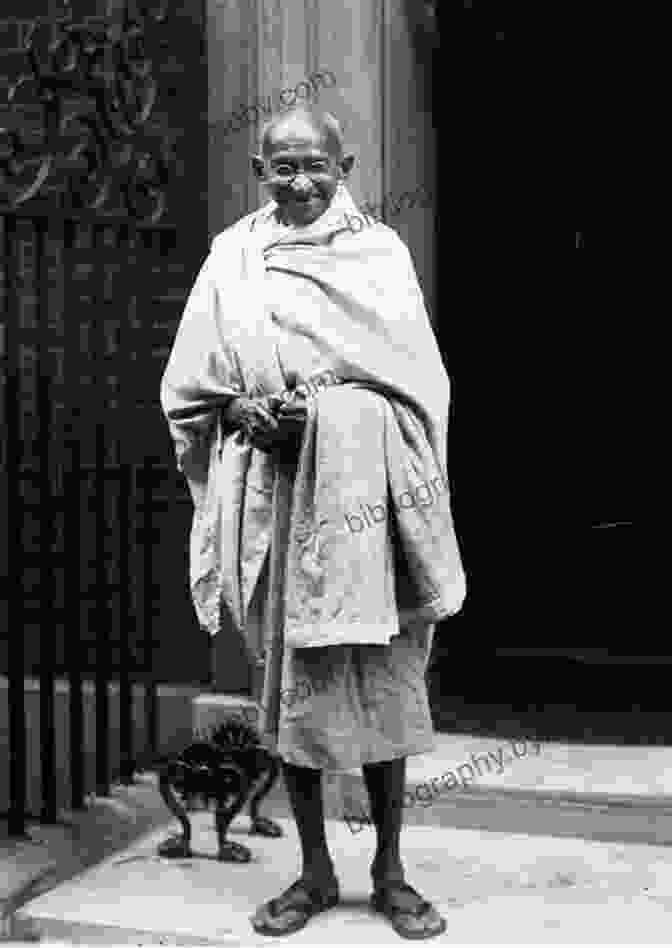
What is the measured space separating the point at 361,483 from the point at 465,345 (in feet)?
7.53

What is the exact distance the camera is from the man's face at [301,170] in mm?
4145

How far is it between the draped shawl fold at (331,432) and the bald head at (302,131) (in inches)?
8.0

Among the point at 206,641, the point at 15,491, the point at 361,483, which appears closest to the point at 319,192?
the point at 361,483

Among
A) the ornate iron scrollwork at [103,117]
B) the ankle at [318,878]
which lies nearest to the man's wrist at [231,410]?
the ornate iron scrollwork at [103,117]

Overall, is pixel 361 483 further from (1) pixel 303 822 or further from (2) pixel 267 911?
(2) pixel 267 911

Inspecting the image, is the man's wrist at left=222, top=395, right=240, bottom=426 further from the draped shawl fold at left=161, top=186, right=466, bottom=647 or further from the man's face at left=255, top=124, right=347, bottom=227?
the man's face at left=255, top=124, right=347, bottom=227

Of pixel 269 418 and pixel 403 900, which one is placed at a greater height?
pixel 269 418

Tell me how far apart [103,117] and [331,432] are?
73.8 inches

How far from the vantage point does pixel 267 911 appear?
449 centimetres

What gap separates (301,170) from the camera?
4172 millimetres

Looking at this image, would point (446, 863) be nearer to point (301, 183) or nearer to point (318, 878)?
point (318, 878)

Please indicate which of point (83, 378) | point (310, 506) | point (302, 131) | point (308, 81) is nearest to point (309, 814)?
point (310, 506)

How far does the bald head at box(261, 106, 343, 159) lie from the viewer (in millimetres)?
4145

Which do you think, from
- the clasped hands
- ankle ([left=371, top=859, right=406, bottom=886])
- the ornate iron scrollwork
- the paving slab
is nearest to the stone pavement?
the paving slab
